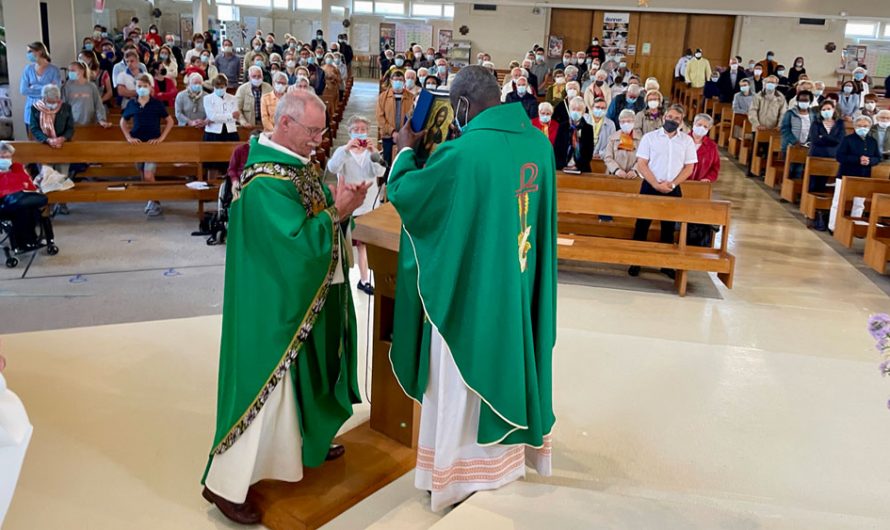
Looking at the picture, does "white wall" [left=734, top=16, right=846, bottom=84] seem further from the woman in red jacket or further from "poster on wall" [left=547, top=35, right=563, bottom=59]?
the woman in red jacket

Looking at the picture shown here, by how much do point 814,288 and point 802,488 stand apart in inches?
158

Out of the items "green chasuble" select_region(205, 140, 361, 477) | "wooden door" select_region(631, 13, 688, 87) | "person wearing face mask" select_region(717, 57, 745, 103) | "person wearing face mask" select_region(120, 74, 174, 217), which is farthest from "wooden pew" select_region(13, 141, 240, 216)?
"wooden door" select_region(631, 13, 688, 87)

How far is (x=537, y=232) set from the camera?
10.4ft

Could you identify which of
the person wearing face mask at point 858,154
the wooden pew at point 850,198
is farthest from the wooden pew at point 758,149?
the wooden pew at point 850,198

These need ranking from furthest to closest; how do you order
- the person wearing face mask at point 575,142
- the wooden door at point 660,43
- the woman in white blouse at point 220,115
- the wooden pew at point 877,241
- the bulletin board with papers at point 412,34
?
the bulletin board with papers at point 412,34
the wooden door at point 660,43
the woman in white blouse at point 220,115
the person wearing face mask at point 575,142
the wooden pew at point 877,241

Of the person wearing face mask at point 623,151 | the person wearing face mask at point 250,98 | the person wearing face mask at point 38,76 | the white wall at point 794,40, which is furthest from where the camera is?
the white wall at point 794,40

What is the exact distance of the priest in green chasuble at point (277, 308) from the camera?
298 cm

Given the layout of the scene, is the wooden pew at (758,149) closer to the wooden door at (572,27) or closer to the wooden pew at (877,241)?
the wooden pew at (877,241)

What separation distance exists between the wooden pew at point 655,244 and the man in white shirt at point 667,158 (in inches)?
17.7

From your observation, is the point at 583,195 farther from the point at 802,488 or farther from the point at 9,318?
the point at 9,318

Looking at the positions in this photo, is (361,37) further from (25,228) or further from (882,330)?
(882,330)

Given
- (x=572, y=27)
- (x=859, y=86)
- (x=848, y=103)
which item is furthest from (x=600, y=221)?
(x=572, y=27)

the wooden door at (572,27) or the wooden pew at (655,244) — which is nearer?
the wooden pew at (655,244)

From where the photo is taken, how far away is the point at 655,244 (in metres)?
6.95
